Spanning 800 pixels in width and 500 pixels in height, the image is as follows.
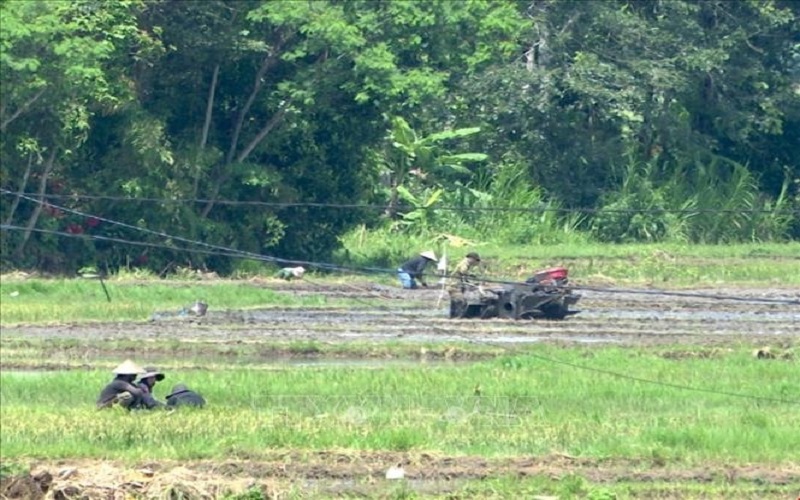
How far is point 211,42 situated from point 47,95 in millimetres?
3610

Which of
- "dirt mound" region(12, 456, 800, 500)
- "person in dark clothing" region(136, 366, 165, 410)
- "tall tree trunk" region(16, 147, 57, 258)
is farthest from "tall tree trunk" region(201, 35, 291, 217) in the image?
"dirt mound" region(12, 456, 800, 500)

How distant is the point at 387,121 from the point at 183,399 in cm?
1819

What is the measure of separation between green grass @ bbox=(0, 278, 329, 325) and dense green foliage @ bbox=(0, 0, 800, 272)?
159 cm

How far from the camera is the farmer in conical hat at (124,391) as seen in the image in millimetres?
16188

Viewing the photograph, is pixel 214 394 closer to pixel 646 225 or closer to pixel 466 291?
pixel 466 291

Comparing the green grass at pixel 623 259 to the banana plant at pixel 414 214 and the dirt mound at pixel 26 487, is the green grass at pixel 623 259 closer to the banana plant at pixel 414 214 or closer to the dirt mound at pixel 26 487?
the banana plant at pixel 414 214

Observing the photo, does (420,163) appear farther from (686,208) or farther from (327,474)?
(327,474)

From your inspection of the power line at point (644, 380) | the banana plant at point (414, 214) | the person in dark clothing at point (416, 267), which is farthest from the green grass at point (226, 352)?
the banana plant at point (414, 214)

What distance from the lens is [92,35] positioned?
30.2m

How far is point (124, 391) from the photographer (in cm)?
1620

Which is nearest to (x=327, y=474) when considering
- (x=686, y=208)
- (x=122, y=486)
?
(x=122, y=486)

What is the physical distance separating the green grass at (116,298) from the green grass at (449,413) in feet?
18.9

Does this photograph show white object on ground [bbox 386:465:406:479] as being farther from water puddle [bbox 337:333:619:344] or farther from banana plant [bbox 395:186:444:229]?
banana plant [bbox 395:186:444:229]

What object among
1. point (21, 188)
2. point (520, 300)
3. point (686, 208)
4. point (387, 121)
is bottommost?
point (520, 300)
